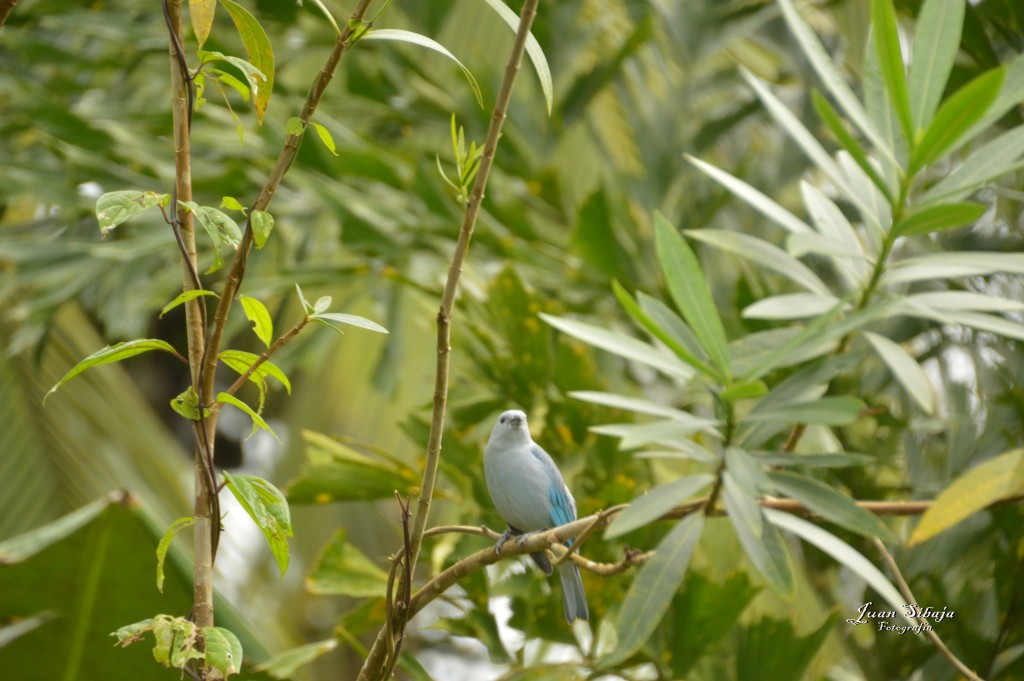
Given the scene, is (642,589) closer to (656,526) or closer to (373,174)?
(656,526)

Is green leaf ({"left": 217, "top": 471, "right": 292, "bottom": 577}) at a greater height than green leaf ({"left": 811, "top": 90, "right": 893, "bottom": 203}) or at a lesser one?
lesser

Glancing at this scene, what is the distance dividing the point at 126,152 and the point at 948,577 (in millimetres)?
2423

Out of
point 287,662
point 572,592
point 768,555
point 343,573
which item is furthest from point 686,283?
point 343,573

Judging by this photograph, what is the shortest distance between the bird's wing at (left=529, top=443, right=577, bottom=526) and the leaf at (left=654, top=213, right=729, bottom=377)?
19.5 inches

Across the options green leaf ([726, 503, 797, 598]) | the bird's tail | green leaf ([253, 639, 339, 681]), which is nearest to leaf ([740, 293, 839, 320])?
green leaf ([726, 503, 797, 598])

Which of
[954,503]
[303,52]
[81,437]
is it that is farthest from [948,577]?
[81,437]

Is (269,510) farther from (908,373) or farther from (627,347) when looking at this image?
(908,373)

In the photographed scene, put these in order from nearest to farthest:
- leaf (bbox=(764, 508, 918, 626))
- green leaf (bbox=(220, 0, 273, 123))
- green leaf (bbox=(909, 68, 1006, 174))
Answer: green leaf (bbox=(220, 0, 273, 123)) < leaf (bbox=(764, 508, 918, 626)) < green leaf (bbox=(909, 68, 1006, 174))

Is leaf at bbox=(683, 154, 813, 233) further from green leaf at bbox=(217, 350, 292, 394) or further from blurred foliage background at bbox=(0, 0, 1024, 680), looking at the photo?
green leaf at bbox=(217, 350, 292, 394)

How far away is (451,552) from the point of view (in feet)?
6.65

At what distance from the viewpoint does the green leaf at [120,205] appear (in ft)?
2.70

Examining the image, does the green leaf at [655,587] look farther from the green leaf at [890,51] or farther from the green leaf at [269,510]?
the green leaf at [890,51]

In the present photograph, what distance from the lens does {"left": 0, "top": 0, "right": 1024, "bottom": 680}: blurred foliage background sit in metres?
2.02

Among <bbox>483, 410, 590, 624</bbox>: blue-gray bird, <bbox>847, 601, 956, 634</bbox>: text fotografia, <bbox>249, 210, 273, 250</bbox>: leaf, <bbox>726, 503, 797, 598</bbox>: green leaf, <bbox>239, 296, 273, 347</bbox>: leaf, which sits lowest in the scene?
<bbox>847, 601, 956, 634</bbox>: text fotografia
